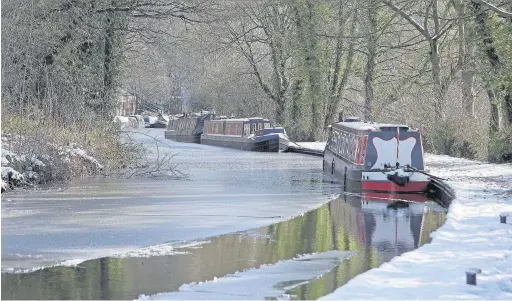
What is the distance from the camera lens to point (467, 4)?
25.5 metres

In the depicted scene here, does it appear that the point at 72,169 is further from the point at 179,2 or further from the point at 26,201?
the point at 179,2

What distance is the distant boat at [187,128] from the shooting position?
54781mm

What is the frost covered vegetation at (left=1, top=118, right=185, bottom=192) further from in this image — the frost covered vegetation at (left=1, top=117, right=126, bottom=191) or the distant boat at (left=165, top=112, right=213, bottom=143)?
the distant boat at (left=165, top=112, right=213, bottom=143)

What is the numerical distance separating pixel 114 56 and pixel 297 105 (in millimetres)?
16940

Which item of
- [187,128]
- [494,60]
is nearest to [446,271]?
[494,60]

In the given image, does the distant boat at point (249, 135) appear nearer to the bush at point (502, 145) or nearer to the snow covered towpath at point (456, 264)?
the bush at point (502, 145)

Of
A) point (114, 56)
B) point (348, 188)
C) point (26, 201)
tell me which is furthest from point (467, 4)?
point (26, 201)

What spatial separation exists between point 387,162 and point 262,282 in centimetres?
1171

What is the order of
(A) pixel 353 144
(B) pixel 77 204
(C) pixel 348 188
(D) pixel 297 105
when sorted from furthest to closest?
1. (D) pixel 297 105
2. (A) pixel 353 144
3. (C) pixel 348 188
4. (B) pixel 77 204

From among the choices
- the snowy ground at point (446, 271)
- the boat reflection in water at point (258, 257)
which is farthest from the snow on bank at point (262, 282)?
the boat reflection in water at point (258, 257)

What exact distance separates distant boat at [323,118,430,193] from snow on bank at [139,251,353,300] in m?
9.04

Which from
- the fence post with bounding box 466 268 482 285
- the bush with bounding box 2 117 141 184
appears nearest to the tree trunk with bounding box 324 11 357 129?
the bush with bounding box 2 117 141 184

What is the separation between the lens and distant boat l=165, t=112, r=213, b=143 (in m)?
54.8

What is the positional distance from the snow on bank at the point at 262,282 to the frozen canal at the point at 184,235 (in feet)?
0.12
